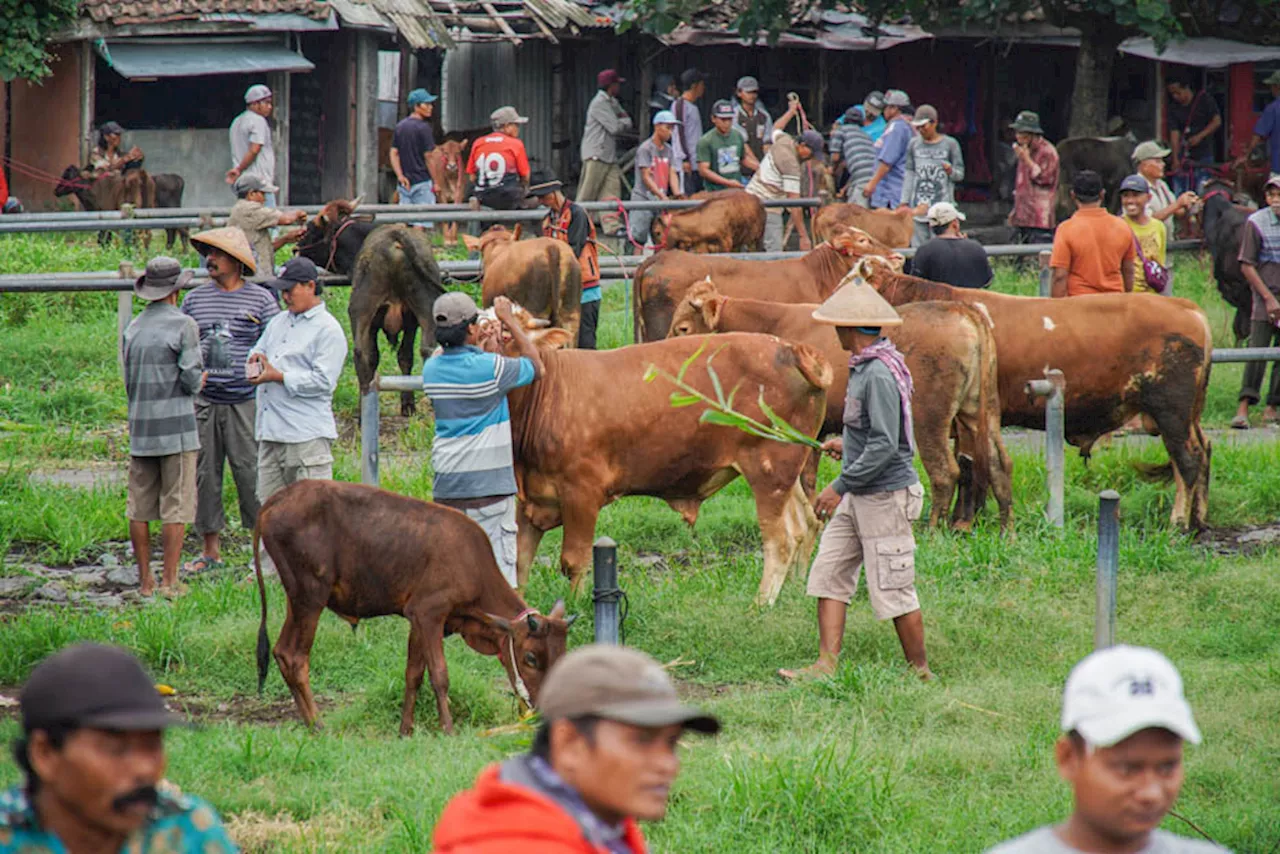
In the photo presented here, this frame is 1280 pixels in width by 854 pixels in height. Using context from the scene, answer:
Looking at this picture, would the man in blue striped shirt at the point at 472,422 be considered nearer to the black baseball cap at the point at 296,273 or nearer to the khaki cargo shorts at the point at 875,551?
the black baseball cap at the point at 296,273

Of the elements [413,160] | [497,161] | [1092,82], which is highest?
[1092,82]

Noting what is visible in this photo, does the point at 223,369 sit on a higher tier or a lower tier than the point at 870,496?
higher

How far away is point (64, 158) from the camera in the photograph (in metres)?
22.6

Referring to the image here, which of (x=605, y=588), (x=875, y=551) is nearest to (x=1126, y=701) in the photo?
(x=605, y=588)

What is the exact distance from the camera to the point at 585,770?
3.21 metres

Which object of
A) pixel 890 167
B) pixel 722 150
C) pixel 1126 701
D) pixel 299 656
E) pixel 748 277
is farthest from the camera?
pixel 722 150

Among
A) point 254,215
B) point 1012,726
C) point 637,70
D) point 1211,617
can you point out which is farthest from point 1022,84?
point 1012,726

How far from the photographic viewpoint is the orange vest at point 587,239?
14.2 m

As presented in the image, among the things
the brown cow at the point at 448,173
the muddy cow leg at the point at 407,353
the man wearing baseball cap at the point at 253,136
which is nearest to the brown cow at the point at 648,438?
the muddy cow leg at the point at 407,353

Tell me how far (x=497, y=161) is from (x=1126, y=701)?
13.9 m

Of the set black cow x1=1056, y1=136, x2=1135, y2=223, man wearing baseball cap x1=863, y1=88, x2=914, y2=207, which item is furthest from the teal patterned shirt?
black cow x1=1056, y1=136, x2=1135, y2=223

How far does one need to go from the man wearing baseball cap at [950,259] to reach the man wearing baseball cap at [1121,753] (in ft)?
29.8

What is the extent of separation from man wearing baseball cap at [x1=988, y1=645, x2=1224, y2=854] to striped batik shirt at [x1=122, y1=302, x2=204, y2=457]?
6.91 metres

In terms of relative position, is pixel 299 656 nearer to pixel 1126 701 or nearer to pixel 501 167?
pixel 1126 701
